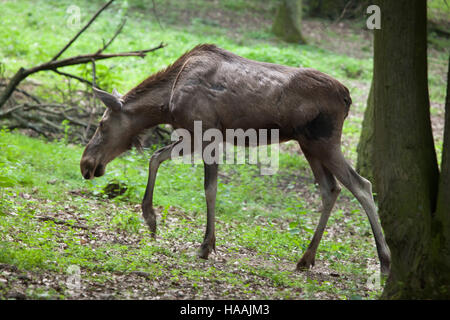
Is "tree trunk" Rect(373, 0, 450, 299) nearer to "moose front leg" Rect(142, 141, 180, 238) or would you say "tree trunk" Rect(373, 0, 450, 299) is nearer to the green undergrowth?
the green undergrowth

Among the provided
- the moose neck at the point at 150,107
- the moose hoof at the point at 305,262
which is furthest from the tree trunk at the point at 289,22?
the moose hoof at the point at 305,262

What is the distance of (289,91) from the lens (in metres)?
6.67

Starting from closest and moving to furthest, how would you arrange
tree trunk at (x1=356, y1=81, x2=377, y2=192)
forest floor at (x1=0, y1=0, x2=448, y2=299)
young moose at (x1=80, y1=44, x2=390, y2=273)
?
forest floor at (x1=0, y1=0, x2=448, y2=299), young moose at (x1=80, y1=44, x2=390, y2=273), tree trunk at (x1=356, y1=81, x2=377, y2=192)

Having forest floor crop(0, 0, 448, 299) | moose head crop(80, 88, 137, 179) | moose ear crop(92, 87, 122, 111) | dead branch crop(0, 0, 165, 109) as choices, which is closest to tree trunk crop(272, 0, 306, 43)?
forest floor crop(0, 0, 448, 299)

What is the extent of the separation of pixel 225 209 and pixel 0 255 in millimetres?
4205

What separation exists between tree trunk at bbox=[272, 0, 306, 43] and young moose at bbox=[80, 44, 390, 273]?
16.1 meters

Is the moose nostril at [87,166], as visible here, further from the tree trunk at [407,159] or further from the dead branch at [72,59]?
the tree trunk at [407,159]

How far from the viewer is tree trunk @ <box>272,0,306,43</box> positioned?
22.6m

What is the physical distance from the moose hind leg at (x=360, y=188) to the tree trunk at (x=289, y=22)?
54.9 feet

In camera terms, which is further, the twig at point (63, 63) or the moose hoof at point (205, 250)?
the twig at point (63, 63)

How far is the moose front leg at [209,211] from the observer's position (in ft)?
21.8

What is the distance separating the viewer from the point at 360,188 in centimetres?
649

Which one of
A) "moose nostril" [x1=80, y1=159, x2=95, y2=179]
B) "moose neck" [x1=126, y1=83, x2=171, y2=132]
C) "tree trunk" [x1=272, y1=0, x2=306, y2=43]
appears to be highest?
"tree trunk" [x1=272, y1=0, x2=306, y2=43]
